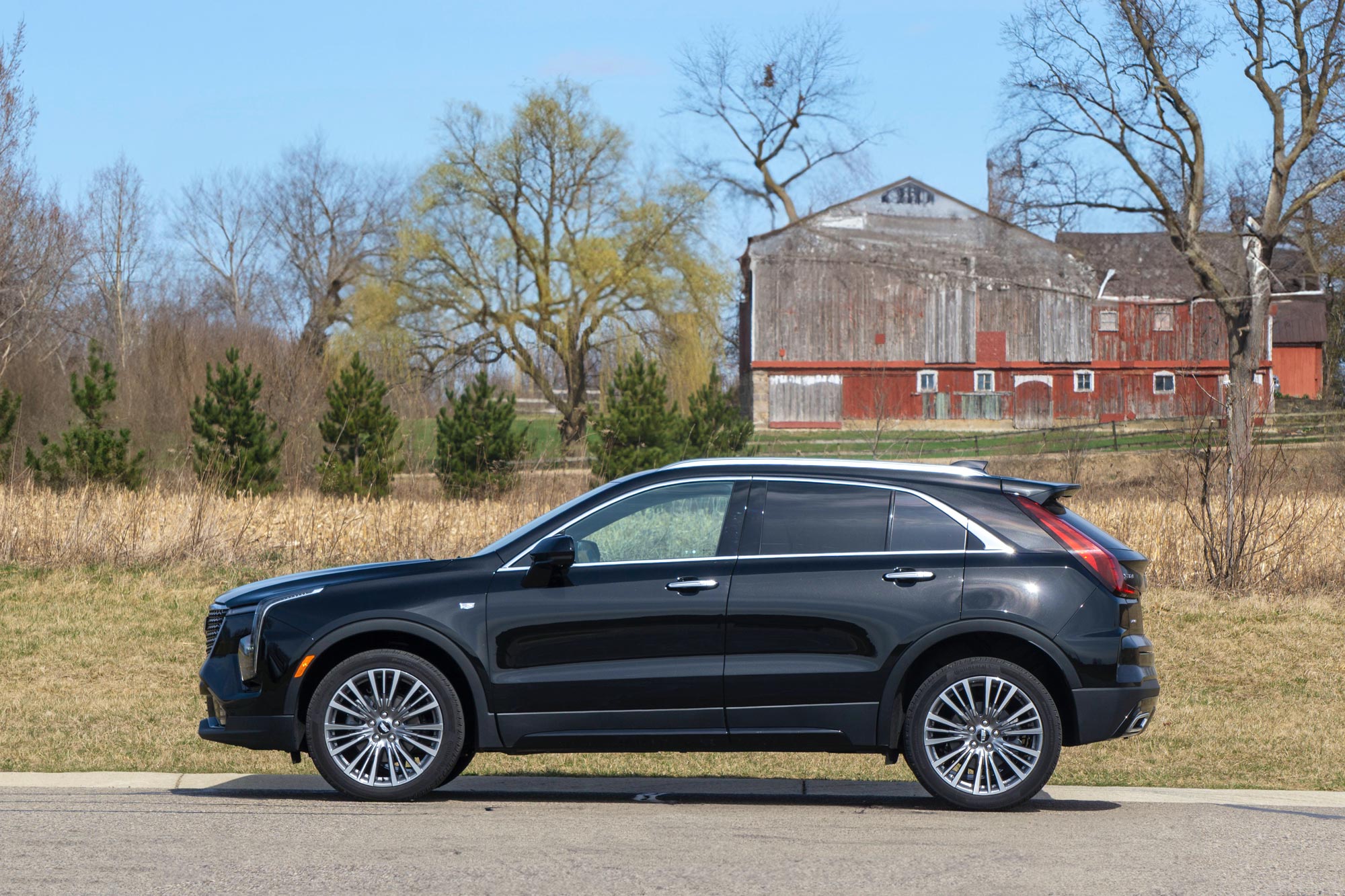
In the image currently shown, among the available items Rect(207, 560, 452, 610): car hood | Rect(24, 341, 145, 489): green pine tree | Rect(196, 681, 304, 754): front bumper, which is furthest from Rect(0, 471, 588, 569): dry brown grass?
Rect(196, 681, 304, 754): front bumper

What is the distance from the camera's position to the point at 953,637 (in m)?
7.40

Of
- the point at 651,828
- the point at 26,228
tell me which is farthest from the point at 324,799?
the point at 26,228

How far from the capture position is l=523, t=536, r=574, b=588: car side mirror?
7.41 meters

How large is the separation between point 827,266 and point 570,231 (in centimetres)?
1128

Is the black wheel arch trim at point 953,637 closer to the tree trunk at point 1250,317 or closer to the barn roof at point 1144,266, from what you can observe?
the tree trunk at point 1250,317

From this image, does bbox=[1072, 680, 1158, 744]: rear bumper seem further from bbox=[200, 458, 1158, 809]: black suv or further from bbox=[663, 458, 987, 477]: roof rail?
bbox=[663, 458, 987, 477]: roof rail

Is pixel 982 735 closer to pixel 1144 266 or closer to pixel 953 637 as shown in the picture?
pixel 953 637

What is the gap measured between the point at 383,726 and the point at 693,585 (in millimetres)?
1779

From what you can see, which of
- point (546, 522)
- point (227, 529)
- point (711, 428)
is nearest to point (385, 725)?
point (546, 522)

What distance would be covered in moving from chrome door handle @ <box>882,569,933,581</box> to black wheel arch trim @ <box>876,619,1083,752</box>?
0.27m

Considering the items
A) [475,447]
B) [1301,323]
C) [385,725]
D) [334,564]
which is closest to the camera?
[385,725]

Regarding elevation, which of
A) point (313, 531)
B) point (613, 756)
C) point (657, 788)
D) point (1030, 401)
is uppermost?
point (1030, 401)

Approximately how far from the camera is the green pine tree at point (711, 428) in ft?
112

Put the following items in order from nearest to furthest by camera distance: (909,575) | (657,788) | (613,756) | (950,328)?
(909,575)
(657,788)
(613,756)
(950,328)
